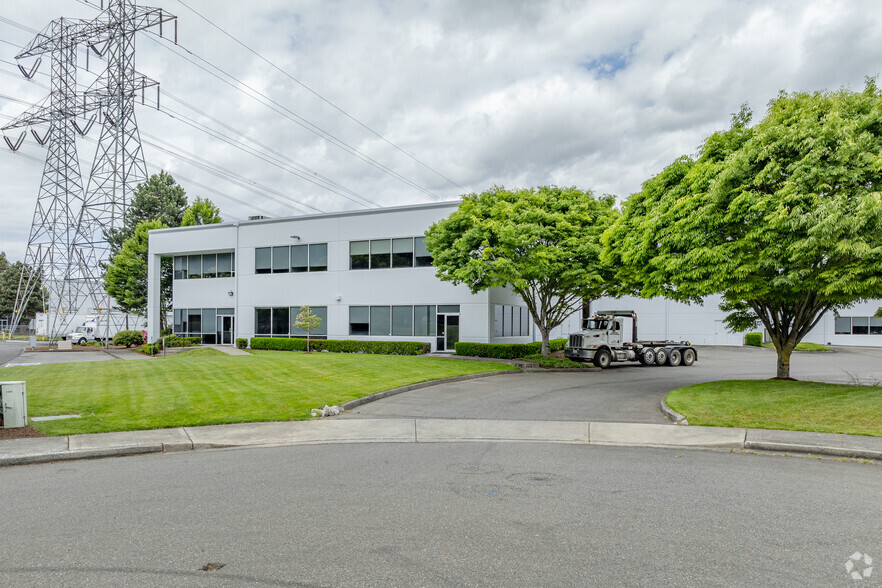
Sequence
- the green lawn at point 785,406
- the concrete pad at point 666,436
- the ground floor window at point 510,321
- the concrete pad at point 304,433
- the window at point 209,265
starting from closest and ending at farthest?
1. the concrete pad at point 666,436
2. the concrete pad at point 304,433
3. the green lawn at point 785,406
4. the ground floor window at point 510,321
5. the window at point 209,265

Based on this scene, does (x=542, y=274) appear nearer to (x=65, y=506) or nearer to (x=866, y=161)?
(x=866, y=161)

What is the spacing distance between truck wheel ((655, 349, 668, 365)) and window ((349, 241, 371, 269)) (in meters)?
16.6

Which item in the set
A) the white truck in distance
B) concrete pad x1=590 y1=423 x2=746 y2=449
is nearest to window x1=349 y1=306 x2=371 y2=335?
the white truck in distance

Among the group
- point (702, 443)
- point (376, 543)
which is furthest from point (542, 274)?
point (376, 543)

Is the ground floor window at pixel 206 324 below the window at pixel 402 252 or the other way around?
below

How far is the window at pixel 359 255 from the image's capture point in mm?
32438

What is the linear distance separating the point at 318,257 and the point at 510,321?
41.0 ft

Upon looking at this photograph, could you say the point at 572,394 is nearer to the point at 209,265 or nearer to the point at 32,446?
the point at 32,446

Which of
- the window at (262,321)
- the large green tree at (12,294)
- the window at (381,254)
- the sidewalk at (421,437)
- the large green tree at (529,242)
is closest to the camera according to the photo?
the sidewalk at (421,437)

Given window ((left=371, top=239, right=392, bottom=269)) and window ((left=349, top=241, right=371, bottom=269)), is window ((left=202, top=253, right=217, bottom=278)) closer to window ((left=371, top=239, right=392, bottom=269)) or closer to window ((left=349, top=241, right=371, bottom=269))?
window ((left=349, top=241, right=371, bottom=269))

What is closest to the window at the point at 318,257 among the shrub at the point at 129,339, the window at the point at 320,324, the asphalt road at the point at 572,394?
the window at the point at 320,324

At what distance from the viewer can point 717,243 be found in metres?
14.5

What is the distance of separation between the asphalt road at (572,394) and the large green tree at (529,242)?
14.2 ft

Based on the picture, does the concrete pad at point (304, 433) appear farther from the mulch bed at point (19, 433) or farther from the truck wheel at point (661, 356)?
the truck wheel at point (661, 356)
